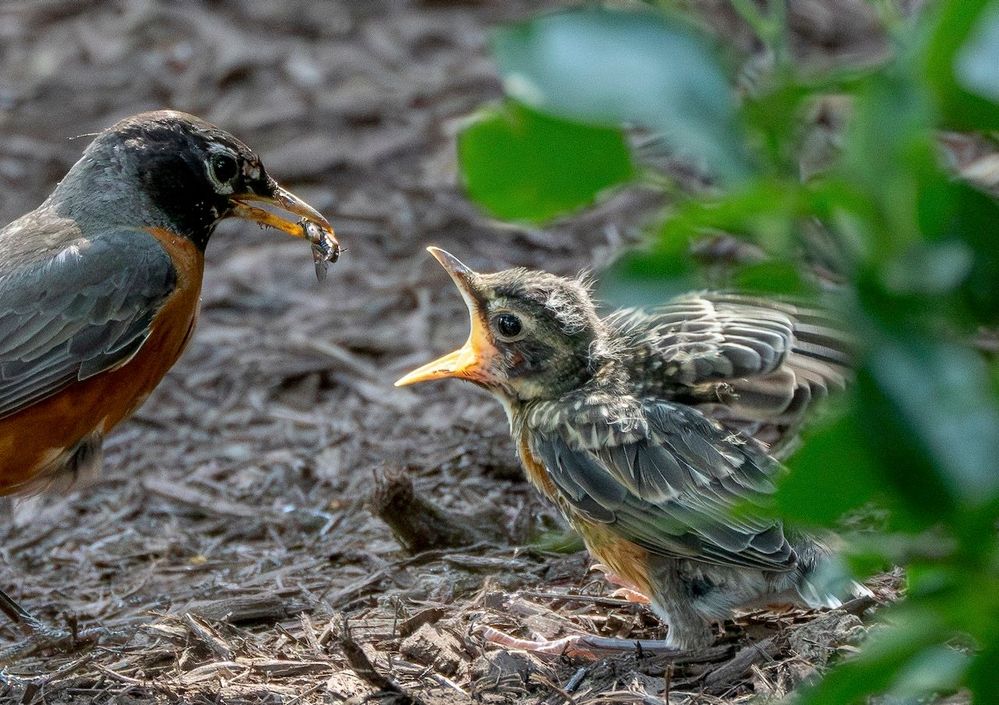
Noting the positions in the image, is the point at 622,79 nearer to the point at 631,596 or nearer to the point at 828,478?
the point at 828,478

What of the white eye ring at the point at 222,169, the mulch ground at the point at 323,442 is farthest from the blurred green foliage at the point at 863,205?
the white eye ring at the point at 222,169

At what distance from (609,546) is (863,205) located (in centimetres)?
323

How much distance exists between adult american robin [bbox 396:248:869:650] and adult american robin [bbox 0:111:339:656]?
119 cm

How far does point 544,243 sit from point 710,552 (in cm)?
399

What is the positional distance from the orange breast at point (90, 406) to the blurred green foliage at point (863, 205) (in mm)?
4160

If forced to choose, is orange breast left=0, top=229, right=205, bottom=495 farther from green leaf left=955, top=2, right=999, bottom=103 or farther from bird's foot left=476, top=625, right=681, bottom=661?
green leaf left=955, top=2, right=999, bottom=103

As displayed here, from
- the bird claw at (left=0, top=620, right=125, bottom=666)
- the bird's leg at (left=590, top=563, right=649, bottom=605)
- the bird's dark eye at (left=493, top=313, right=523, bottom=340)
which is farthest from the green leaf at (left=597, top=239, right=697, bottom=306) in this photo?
the bird claw at (left=0, top=620, right=125, bottom=666)

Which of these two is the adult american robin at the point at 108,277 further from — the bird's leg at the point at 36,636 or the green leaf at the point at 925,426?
the green leaf at the point at 925,426

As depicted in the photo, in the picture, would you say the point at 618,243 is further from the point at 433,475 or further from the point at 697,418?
the point at 697,418

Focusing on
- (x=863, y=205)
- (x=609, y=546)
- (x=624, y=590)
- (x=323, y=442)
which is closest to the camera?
(x=863, y=205)

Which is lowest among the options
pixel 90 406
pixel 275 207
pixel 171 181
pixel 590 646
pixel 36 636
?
pixel 36 636

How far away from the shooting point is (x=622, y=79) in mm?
1112

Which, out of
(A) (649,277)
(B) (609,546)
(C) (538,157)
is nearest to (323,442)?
(B) (609,546)

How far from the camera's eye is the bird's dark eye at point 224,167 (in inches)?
213
